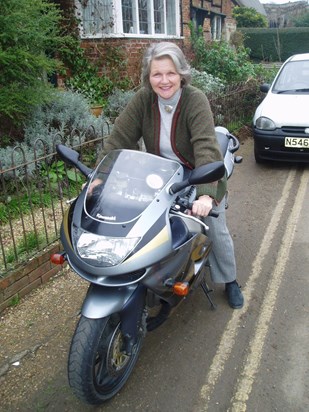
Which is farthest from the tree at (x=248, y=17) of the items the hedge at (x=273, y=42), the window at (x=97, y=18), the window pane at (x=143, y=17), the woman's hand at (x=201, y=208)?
the woman's hand at (x=201, y=208)

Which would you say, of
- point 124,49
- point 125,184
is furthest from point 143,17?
point 125,184

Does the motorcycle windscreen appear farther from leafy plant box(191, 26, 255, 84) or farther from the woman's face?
leafy plant box(191, 26, 255, 84)

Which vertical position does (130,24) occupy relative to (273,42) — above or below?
below

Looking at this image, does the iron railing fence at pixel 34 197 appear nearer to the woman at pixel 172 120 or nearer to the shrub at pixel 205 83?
the shrub at pixel 205 83

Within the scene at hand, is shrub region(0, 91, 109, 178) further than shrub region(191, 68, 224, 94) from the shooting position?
No

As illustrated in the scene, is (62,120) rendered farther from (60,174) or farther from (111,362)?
(111,362)

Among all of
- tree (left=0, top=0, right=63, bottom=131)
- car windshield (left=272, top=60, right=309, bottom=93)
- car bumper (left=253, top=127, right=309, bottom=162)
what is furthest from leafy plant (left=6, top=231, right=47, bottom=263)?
car windshield (left=272, top=60, right=309, bottom=93)

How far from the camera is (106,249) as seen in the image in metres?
1.96

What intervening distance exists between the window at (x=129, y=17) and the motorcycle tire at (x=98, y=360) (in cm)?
821

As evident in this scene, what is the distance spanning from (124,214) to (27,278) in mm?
1671

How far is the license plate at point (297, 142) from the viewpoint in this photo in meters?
5.88

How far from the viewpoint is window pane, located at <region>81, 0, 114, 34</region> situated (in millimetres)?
8930

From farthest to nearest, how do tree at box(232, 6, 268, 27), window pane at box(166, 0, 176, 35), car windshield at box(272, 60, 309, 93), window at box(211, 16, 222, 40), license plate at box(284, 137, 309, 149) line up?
tree at box(232, 6, 268, 27), window at box(211, 16, 222, 40), window pane at box(166, 0, 176, 35), car windshield at box(272, 60, 309, 93), license plate at box(284, 137, 309, 149)

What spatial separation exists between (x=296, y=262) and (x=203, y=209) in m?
1.98
